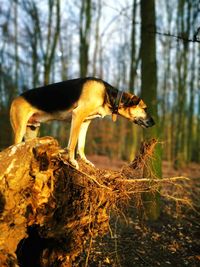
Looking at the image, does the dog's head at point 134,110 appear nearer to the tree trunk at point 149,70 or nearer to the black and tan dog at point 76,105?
the black and tan dog at point 76,105

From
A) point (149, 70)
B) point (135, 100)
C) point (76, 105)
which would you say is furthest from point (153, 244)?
point (149, 70)

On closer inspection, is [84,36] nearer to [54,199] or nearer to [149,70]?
[149,70]

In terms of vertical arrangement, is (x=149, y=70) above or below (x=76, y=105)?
above

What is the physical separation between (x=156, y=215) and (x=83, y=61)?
870 cm

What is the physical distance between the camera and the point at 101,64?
27.3 metres

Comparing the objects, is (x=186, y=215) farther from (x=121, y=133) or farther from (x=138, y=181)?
(x=121, y=133)

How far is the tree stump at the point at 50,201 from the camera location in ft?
16.4

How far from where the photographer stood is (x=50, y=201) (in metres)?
5.29

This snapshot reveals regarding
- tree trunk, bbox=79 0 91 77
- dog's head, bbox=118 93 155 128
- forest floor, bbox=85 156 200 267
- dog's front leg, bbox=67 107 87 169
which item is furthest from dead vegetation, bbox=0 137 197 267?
tree trunk, bbox=79 0 91 77

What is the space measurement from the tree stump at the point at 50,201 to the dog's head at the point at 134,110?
45.5 inches

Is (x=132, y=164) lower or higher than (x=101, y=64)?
lower

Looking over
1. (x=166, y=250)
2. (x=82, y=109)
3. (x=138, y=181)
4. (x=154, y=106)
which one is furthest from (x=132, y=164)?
(x=154, y=106)

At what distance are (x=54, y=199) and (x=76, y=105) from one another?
175 centimetres

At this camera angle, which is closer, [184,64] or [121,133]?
[184,64]
